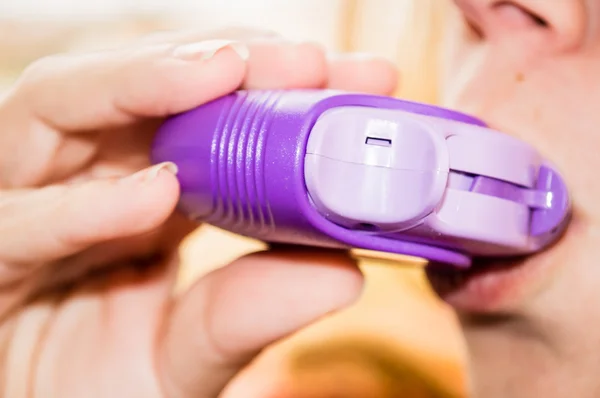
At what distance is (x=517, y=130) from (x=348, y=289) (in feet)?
0.58

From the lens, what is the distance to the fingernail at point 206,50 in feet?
1.62

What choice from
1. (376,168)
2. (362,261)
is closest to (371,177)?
(376,168)

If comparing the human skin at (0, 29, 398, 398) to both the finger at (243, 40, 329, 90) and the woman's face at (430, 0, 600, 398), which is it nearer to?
the finger at (243, 40, 329, 90)

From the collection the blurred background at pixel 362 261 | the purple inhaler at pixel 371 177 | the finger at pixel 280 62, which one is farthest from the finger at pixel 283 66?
the blurred background at pixel 362 261

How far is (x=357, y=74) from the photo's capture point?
2.05ft

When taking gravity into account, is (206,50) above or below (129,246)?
above

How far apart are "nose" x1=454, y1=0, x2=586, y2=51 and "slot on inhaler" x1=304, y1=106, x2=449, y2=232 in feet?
0.57

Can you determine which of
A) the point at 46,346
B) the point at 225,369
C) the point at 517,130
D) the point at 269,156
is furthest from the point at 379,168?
the point at 46,346

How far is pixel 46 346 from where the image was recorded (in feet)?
2.05

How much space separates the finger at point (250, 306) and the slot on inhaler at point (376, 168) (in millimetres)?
157

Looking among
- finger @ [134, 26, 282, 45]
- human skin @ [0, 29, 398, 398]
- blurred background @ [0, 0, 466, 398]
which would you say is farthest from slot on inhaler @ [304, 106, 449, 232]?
Answer: blurred background @ [0, 0, 466, 398]

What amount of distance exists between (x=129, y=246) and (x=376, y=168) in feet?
1.25

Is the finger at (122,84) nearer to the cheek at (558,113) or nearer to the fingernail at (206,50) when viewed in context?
the fingernail at (206,50)

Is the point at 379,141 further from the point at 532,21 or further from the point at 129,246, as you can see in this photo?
the point at 129,246
